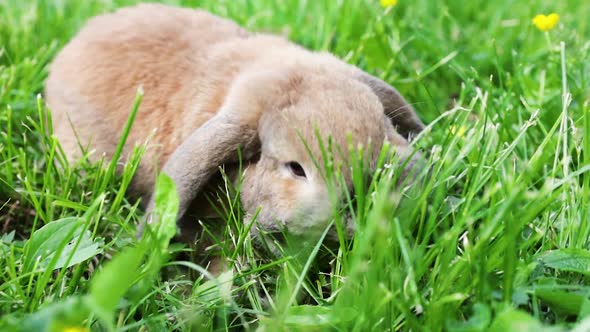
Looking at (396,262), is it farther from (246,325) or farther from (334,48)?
(334,48)

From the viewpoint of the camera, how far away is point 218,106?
346 cm

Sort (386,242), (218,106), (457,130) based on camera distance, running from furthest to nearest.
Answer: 1. (218,106)
2. (457,130)
3. (386,242)

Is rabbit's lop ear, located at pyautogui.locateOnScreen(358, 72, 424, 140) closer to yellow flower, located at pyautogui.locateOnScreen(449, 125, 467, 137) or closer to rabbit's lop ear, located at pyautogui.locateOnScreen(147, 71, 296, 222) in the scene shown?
yellow flower, located at pyautogui.locateOnScreen(449, 125, 467, 137)

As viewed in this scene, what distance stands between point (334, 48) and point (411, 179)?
6.28ft

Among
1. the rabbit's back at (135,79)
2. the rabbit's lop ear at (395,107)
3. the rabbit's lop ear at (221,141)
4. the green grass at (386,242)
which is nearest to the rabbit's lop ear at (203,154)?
the rabbit's lop ear at (221,141)

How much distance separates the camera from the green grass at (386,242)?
2059 millimetres

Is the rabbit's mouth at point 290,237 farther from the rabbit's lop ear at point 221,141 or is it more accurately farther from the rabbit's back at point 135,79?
the rabbit's back at point 135,79

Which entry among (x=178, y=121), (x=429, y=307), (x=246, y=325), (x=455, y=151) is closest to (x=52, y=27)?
(x=178, y=121)

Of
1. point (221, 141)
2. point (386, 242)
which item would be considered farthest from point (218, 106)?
point (386, 242)

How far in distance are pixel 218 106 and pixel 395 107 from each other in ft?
2.75

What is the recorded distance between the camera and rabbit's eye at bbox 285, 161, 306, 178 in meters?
2.89

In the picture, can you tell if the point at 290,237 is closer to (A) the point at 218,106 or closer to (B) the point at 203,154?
(B) the point at 203,154

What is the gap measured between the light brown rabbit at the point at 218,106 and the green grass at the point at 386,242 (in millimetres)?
179

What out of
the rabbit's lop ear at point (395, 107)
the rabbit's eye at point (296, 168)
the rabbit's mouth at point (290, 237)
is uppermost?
the rabbit's lop ear at point (395, 107)
